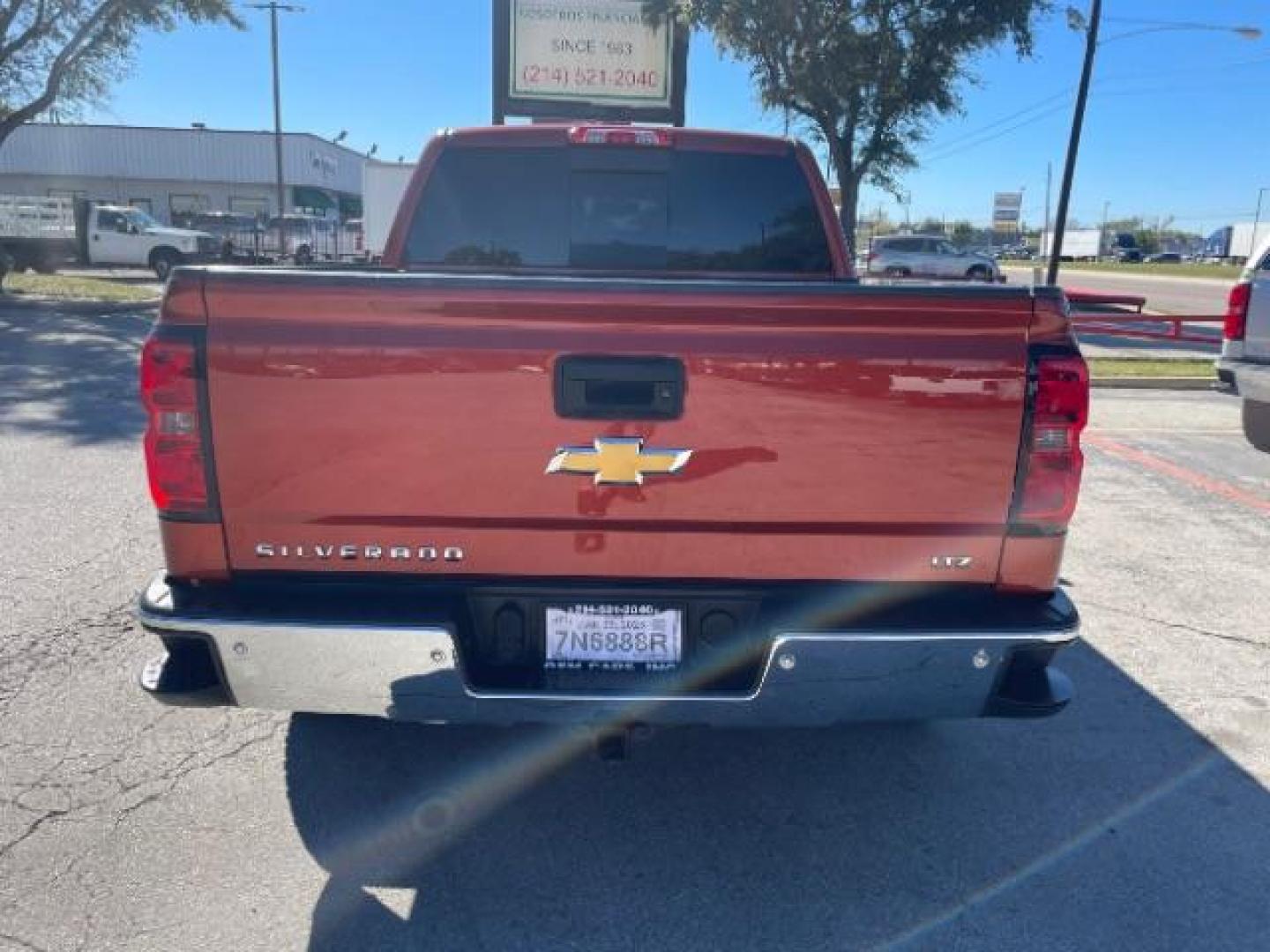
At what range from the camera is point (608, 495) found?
2.52 meters

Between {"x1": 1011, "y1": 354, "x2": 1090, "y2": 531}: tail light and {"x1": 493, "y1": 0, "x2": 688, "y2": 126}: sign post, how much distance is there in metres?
13.9

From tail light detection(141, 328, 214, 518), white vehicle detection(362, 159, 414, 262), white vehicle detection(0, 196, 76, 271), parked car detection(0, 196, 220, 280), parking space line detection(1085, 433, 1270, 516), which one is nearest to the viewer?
tail light detection(141, 328, 214, 518)

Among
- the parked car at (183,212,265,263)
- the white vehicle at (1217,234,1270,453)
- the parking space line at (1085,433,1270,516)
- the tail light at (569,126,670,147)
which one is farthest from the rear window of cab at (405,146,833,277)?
the parked car at (183,212,265,263)

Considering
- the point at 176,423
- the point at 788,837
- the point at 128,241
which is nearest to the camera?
the point at 176,423

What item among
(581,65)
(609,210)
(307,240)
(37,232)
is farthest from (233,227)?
(609,210)

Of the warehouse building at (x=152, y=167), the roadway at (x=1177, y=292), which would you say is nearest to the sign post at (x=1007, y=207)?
the roadway at (x=1177, y=292)

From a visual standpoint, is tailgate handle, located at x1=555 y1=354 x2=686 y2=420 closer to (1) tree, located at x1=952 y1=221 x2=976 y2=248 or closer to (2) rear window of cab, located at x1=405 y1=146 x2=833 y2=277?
(2) rear window of cab, located at x1=405 y1=146 x2=833 y2=277

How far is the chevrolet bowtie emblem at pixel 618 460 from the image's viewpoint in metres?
2.48

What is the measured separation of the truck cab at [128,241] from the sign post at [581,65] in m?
17.3

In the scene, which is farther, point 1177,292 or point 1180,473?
point 1177,292

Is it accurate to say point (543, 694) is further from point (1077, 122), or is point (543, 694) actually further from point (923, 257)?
point (923, 257)

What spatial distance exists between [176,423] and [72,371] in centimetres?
1122

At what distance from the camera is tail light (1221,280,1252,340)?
7805mm

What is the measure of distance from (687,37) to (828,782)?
18389 mm
